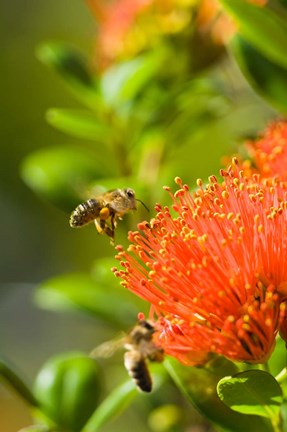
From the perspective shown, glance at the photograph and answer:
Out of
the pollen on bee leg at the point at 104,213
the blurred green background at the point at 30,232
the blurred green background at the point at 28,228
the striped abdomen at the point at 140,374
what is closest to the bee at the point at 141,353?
the striped abdomen at the point at 140,374

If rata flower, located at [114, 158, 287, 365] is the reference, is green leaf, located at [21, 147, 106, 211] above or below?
above

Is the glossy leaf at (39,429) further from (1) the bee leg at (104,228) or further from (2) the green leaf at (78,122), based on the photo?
(2) the green leaf at (78,122)

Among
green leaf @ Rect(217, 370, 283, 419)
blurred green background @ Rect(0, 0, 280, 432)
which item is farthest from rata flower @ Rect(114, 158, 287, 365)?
blurred green background @ Rect(0, 0, 280, 432)

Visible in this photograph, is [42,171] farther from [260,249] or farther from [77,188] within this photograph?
[260,249]

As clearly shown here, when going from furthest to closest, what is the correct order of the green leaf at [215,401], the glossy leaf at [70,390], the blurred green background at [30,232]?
the blurred green background at [30,232]
the glossy leaf at [70,390]
the green leaf at [215,401]

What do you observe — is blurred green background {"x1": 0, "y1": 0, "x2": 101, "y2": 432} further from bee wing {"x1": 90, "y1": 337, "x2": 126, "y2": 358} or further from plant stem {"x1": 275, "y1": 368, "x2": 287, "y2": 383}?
plant stem {"x1": 275, "y1": 368, "x2": 287, "y2": 383}

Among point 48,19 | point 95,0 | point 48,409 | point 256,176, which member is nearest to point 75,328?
point 48,19

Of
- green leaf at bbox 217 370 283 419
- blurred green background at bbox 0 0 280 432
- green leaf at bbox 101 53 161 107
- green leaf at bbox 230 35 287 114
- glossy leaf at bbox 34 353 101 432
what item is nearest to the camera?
green leaf at bbox 217 370 283 419

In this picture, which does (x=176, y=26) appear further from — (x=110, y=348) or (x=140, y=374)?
(x=140, y=374)
